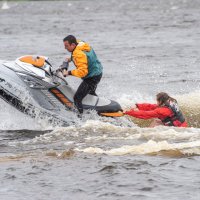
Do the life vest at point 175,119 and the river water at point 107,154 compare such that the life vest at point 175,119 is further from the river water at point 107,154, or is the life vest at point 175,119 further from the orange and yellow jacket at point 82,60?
the orange and yellow jacket at point 82,60

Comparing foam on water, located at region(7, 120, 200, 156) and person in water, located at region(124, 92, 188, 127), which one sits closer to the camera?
foam on water, located at region(7, 120, 200, 156)

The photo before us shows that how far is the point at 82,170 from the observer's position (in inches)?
394

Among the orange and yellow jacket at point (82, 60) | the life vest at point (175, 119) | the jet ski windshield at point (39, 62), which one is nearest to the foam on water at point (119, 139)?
the life vest at point (175, 119)

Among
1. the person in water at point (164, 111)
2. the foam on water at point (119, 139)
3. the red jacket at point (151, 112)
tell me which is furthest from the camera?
the person in water at point (164, 111)

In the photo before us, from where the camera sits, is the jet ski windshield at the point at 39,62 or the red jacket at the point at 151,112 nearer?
the red jacket at the point at 151,112

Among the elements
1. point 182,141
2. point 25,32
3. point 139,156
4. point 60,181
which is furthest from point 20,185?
point 25,32

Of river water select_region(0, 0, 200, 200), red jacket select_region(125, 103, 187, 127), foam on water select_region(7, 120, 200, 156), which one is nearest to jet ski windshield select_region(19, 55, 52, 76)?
river water select_region(0, 0, 200, 200)

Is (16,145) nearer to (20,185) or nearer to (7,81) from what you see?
(7,81)

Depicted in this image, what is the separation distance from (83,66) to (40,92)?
1.04 metres

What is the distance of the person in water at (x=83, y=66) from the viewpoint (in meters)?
12.2

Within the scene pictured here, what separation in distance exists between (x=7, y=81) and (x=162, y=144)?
342 centimetres

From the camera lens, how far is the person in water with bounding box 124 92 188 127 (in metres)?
12.1

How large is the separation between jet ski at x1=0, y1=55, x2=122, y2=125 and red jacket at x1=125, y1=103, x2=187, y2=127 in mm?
486

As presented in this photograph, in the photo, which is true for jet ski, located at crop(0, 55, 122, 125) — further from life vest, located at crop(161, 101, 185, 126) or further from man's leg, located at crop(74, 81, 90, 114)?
life vest, located at crop(161, 101, 185, 126)
